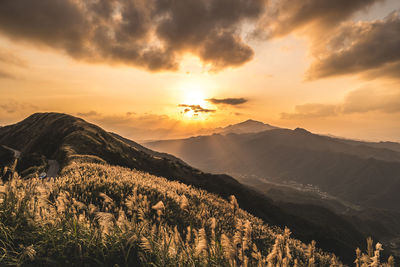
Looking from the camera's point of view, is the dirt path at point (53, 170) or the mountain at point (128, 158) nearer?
the dirt path at point (53, 170)

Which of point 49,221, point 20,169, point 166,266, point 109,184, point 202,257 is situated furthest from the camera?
point 20,169

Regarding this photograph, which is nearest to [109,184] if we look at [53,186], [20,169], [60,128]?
[53,186]

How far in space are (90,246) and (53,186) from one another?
7.42m

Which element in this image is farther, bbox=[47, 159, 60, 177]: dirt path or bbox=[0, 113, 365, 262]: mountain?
bbox=[0, 113, 365, 262]: mountain

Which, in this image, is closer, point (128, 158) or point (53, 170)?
point (53, 170)

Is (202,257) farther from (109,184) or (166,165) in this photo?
(166,165)

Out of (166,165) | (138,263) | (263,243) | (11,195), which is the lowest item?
(166,165)

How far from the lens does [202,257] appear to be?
4090 mm

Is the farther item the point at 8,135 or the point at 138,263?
the point at 8,135

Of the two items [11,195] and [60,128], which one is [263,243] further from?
[60,128]

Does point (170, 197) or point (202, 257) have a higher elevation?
point (202, 257)

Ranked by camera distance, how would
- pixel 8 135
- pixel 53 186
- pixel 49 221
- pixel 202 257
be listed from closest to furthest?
pixel 202 257
pixel 49 221
pixel 53 186
pixel 8 135

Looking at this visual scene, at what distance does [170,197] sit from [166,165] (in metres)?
110

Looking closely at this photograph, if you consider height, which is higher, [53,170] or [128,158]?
[53,170]
